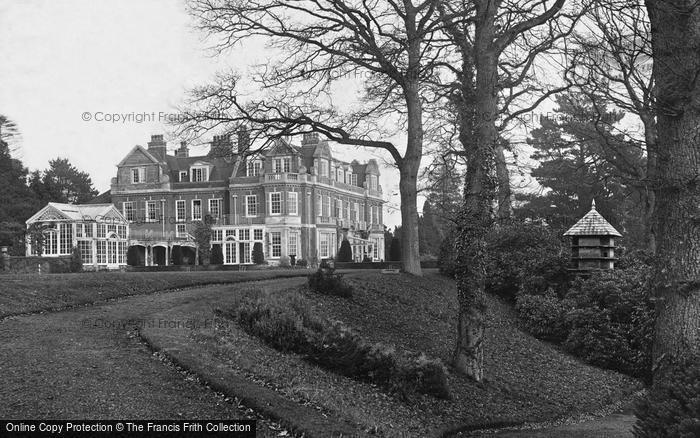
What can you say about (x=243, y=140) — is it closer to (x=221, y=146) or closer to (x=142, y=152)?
(x=221, y=146)

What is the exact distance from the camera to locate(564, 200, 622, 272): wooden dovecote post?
68.9ft

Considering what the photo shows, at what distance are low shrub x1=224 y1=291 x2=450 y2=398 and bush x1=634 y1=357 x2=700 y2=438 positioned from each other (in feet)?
13.0

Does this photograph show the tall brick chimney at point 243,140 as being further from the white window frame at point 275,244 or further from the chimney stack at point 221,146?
the white window frame at point 275,244

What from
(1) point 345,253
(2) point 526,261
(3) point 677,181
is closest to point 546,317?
(2) point 526,261

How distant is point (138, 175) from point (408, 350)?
160 ft

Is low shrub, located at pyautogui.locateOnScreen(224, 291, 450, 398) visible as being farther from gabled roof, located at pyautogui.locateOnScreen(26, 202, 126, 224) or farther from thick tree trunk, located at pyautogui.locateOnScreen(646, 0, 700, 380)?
gabled roof, located at pyautogui.locateOnScreen(26, 202, 126, 224)

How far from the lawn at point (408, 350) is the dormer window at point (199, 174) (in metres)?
39.7

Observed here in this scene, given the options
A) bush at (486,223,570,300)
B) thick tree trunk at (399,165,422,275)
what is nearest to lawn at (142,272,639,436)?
thick tree trunk at (399,165,422,275)

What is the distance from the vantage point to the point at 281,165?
174ft

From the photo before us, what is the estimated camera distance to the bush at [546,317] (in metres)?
18.8

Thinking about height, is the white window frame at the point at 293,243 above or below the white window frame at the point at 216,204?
→ below

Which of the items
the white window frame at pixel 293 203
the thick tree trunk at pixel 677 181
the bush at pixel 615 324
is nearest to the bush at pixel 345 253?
the white window frame at pixel 293 203

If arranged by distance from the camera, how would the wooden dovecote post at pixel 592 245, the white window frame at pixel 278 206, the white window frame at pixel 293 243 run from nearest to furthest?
the wooden dovecote post at pixel 592 245 → the white window frame at pixel 293 243 → the white window frame at pixel 278 206

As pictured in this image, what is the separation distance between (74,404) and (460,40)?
1534 cm
